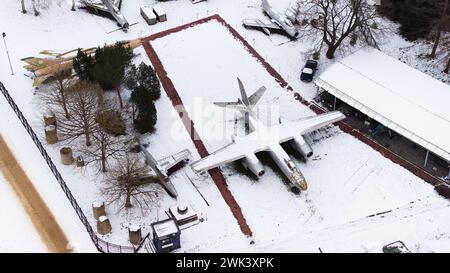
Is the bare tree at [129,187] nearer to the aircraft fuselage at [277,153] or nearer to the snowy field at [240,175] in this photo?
the snowy field at [240,175]

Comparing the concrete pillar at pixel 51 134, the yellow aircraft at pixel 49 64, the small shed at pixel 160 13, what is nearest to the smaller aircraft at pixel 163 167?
the concrete pillar at pixel 51 134

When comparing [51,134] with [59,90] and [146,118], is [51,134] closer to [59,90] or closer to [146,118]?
[59,90]

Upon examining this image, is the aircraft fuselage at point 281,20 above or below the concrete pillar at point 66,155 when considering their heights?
above

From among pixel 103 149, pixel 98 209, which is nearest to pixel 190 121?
pixel 103 149

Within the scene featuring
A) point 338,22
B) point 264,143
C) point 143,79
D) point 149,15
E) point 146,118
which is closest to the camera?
point 264,143

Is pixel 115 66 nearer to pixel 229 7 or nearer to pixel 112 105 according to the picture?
pixel 112 105
